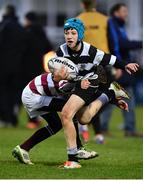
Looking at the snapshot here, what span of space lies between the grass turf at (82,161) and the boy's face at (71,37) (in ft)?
4.54

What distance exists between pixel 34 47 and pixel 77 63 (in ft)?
26.4

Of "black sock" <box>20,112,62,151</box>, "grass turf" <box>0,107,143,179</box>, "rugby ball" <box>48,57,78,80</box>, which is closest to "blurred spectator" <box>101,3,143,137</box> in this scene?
"grass turf" <box>0,107,143,179</box>

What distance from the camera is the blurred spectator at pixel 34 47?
713 inches

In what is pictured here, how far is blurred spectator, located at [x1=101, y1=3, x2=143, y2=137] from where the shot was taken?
1428 centimetres

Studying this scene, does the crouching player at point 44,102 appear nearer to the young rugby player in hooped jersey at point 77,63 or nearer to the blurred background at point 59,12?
the young rugby player in hooped jersey at point 77,63

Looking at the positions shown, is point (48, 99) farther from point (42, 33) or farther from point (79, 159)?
point (42, 33)

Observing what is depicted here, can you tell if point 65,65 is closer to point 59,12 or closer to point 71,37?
point 71,37

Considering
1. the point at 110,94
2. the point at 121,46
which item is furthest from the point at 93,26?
the point at 110,94

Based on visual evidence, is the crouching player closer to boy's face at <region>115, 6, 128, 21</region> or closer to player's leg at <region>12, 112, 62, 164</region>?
player's leg at <region>12, 112, 62, 164</region>

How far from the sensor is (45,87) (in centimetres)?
1040

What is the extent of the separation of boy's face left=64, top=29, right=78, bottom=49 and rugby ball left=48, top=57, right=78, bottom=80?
18cm

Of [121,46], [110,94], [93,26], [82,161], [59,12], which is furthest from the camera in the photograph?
[59,12]

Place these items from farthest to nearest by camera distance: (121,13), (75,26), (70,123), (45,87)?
(121,13) < (45,87) < (75,26) < (70,123)

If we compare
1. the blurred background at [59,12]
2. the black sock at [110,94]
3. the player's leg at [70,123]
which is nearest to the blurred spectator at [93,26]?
the black sock at [110,94]
